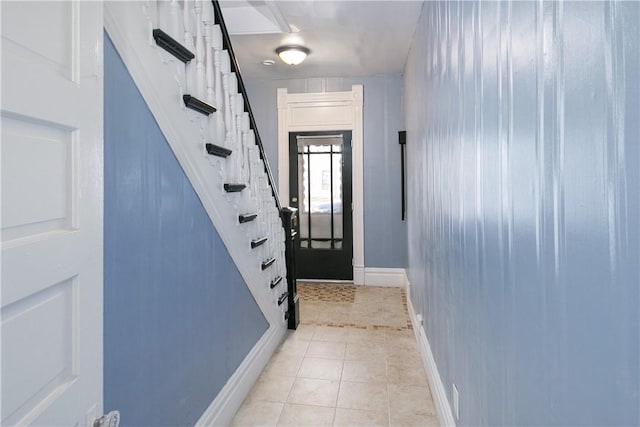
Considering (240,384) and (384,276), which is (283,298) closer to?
(240,384)

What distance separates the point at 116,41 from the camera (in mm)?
1195

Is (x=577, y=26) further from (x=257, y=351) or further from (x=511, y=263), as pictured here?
(x=257, y=351)

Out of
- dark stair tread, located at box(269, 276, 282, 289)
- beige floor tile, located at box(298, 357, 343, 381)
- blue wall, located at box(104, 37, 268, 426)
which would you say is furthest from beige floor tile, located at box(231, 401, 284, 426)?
dark stair tread, located at box(269, 276, 282, 289)

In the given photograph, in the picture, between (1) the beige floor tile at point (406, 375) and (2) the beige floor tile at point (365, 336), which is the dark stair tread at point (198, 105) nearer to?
(1) the beige floor tile at point (406, 375)

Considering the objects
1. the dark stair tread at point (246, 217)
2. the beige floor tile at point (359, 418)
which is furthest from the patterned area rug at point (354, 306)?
the dark stair tread at point (246, 217)

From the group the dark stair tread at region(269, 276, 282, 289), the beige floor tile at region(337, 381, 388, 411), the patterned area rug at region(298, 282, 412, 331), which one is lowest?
the beige floor tile at region(337, 381, 388, 411)

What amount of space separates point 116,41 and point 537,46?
3.68 feet

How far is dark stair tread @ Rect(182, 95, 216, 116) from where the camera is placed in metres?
1.61

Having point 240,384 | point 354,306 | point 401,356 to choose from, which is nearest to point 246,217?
point 240,384

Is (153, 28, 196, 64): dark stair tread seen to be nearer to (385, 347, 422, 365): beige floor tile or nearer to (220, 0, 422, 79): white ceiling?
(220, 0, 422, 79): white ceiling

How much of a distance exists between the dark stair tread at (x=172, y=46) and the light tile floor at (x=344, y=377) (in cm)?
177

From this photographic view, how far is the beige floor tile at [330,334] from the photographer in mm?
3273

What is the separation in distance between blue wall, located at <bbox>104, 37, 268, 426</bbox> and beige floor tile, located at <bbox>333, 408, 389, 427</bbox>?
2.20 feet

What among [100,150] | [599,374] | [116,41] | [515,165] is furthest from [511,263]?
[116,41]
